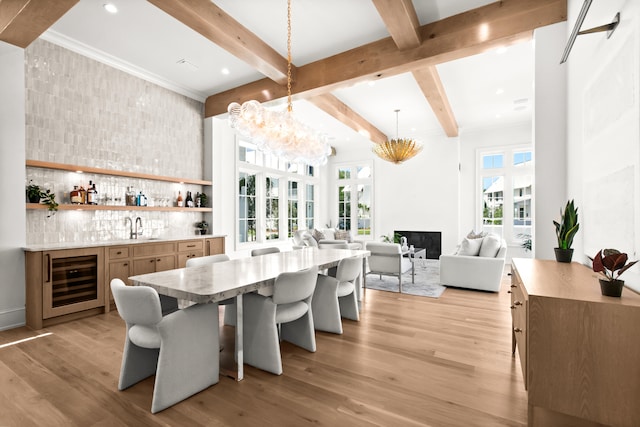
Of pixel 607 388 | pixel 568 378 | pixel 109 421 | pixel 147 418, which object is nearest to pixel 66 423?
pixel 109 421

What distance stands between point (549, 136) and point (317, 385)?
312 centimetres

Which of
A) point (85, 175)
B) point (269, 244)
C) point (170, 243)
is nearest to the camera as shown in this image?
point (85, 175)

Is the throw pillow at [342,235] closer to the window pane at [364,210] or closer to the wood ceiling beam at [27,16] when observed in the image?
the window pane at [364,210]

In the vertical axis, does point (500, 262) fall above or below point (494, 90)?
below

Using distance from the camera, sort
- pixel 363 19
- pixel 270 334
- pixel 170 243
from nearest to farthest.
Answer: pixel 270 334 → pixel 363 19 → pixel 170 243

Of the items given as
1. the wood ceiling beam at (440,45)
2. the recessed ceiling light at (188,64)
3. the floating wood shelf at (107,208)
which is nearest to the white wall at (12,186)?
the floating wood shelf at (107,208)

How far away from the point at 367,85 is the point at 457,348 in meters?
4.14

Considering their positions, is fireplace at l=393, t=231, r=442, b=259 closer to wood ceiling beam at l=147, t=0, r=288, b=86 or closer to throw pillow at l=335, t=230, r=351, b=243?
throw pillow at l=335, t=230, r=351, b=243

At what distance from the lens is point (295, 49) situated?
3.99 meters

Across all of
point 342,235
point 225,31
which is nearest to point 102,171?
point 225,31

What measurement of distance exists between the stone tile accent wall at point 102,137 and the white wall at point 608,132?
523 cm

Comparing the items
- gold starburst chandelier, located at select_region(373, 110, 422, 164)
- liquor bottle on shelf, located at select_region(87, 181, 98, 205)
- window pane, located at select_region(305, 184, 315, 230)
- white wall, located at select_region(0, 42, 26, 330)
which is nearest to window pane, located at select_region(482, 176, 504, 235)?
gold starburst chandelier, located at select_region(373, 110, 422, 164)

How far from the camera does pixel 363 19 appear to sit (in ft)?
11.1

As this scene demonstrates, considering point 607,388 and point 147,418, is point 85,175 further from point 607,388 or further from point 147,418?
point 607,388
